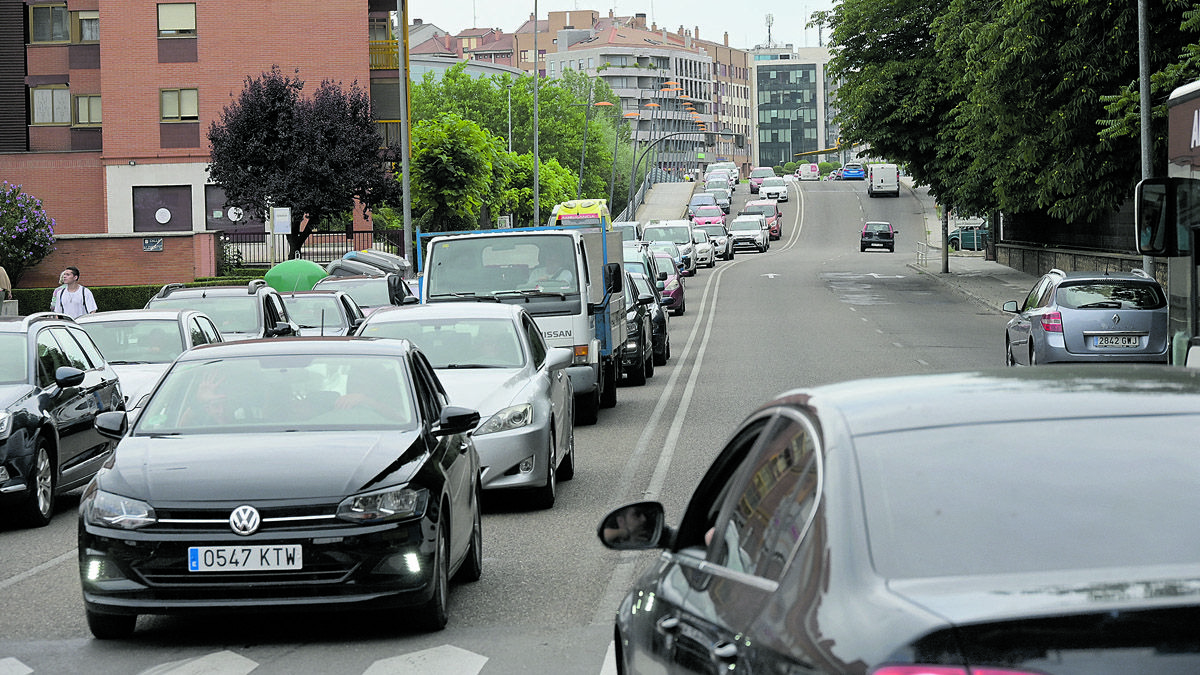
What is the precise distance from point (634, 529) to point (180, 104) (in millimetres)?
57633

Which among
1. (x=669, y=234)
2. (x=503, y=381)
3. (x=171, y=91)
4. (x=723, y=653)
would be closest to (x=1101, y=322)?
(x=503, y=381)

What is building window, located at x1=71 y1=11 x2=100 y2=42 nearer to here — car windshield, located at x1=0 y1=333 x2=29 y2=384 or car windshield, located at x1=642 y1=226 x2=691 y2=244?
car windshield, located at x1=642 y1=226 x2=691 y2=244

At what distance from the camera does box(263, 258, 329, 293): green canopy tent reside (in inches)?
1275

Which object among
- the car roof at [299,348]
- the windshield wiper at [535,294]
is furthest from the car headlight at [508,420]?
the windshield wiper at [535,294]

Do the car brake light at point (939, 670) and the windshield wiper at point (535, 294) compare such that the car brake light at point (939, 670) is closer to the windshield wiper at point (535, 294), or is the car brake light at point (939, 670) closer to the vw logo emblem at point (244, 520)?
the vw logo emblem at point (244, 520)

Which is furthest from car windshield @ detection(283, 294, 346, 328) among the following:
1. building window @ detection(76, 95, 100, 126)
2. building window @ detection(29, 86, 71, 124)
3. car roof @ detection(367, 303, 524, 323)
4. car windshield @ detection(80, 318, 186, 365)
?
building window @ detection(29, 86, 71, 124)

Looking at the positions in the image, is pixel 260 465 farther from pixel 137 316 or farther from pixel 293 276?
pixel 293 276

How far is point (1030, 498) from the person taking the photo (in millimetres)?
3268

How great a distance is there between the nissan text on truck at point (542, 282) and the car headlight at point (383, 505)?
1031 centimetres

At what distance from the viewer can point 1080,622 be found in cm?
273

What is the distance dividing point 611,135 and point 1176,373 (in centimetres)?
14835

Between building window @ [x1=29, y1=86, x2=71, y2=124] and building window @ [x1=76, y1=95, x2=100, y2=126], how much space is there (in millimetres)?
582

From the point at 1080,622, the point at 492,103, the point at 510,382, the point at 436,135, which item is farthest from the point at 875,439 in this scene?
the point at 492,103

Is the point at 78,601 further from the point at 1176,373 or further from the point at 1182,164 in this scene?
the point at 1182,164
